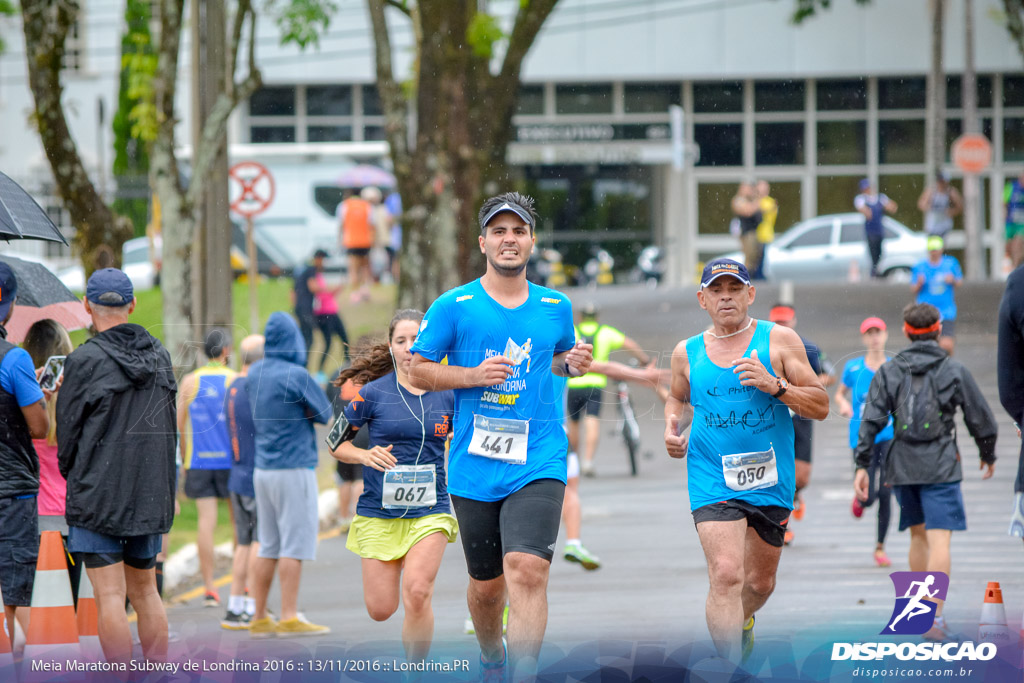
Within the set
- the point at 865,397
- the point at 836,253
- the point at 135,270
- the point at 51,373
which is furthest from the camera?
the point at 135,270

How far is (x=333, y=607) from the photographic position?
9.02 m

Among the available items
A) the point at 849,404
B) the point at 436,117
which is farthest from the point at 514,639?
the point at 436,117

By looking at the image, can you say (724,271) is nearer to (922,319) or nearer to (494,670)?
(494,670)

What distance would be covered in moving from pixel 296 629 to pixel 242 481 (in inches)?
49.4

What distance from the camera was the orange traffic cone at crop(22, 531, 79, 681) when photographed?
244 inches

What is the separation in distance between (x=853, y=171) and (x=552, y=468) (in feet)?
95.2

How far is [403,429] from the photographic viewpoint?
624cm

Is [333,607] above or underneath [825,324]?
underneath

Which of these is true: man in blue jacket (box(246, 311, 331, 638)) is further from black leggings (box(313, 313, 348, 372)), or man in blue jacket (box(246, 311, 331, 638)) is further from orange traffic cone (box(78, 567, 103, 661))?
black leggings (box(313, 313, 348, 372))

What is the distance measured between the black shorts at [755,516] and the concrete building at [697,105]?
24.8 m

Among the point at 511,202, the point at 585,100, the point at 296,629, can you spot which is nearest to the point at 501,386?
the point at 511,202

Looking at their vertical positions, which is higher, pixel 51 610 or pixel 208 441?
pixel 208 441

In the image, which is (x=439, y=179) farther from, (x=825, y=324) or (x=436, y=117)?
(x=825, y=324)

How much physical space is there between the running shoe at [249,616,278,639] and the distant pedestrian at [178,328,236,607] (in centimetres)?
119
